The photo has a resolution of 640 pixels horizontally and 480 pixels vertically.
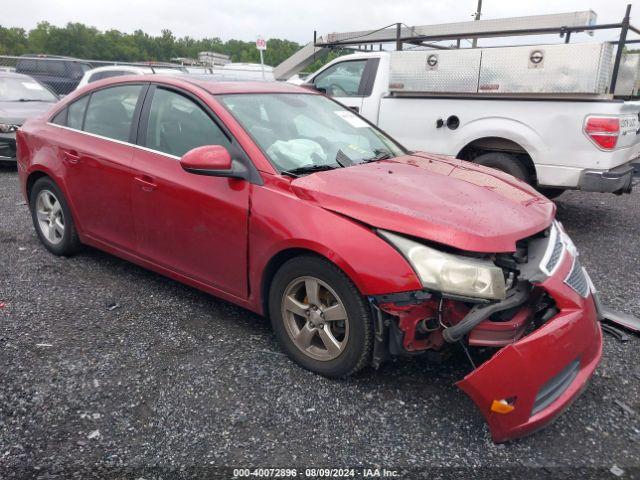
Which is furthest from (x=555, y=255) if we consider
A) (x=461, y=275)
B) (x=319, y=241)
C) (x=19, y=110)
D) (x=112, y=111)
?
(x=19, y=110)

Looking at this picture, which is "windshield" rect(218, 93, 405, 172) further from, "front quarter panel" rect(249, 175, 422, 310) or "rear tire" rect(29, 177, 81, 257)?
"rear tire" rect(29, 177, 81, 257)

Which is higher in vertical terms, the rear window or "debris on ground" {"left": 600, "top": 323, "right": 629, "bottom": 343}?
the rear window

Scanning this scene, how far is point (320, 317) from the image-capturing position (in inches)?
108

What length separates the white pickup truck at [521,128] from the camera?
506 centimetres

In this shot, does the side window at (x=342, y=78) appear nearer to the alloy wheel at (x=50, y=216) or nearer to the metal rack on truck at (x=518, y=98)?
the metal rack on truck at (x=518, y=98)

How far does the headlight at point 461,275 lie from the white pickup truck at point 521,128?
11.3ft

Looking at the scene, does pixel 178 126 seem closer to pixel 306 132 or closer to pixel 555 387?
pixel 306 132

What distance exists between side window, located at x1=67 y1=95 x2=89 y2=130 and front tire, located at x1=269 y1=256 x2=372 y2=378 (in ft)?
7.90

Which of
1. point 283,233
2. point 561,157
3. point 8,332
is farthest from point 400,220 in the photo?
point 561,157

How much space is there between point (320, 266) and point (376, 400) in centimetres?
78

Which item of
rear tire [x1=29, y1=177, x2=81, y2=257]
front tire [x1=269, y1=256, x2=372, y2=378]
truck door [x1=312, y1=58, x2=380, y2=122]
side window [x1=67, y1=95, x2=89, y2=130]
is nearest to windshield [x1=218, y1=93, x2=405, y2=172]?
front tire [x1=269, y1=256, x2=372, y2=378]

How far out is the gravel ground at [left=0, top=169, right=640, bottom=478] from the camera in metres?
2.31

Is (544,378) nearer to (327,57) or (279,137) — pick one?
(279,137)

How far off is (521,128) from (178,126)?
3.76 m
